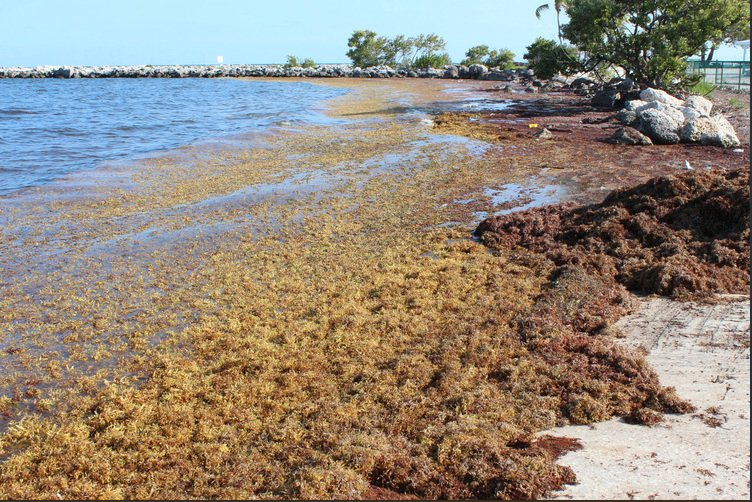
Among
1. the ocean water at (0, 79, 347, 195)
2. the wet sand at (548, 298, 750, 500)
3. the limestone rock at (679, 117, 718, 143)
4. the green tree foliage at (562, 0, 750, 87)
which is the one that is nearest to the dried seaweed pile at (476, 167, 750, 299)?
the wet sand at (548, 298, 750, 500)

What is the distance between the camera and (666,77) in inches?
1040

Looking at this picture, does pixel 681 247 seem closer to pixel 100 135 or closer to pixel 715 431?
pixel 715 431

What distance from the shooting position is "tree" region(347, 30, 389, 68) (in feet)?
230

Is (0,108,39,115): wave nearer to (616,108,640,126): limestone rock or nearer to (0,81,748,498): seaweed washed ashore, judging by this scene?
(0,81,748,498): seaweed washed ashore

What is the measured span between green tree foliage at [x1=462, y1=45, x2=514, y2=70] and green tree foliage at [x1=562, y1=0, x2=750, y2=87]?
38.9 metres

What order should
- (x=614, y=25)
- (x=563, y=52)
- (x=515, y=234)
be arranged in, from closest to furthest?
1. (x=515, y=234)
2. (x=614, y=25)
3. (x=563, y=52)

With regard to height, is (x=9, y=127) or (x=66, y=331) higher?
(x=9, y=127)

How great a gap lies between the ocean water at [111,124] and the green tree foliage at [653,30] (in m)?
13.3

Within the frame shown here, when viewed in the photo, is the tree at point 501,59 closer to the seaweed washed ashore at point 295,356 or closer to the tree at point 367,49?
the tree at point 367,49

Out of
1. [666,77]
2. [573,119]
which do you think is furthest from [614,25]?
[573,119]

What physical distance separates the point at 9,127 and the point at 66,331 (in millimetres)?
21381

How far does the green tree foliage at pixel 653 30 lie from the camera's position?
2528 centimetres

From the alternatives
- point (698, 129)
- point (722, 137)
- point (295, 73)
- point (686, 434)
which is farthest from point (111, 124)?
point (295, 73)

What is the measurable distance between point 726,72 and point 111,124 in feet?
108
